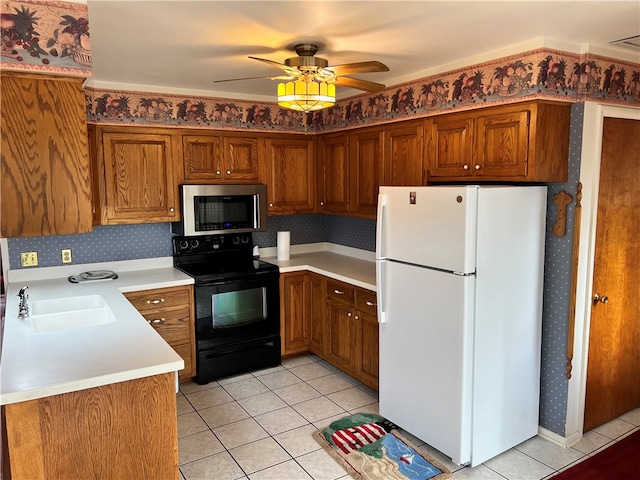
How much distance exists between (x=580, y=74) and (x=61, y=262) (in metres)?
3.91

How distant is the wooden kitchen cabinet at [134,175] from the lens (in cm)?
368

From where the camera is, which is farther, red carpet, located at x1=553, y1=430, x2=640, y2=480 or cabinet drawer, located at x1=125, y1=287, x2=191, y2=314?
cabinet drawer, located at x1=125, y1=287, x2=191, y2=314

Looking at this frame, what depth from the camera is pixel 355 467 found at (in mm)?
2746

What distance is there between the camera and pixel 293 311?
4309 millimetres

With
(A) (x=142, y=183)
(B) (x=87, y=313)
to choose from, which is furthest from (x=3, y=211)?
(A) (x=142, y=183)

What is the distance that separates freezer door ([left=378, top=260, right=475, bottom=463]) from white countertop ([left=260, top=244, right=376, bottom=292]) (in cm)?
46

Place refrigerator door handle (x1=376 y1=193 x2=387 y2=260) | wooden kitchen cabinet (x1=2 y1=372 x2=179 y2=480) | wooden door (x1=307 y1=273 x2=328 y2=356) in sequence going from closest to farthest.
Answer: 1. wooden kitchen cabinet (x1=2 y1=372 x2=179 y2=480)
2. refrigerator door handle (x1=376 y1=193 x2=387 y2=260)
3. wooden door (x1=307 y1=273 x2=328 y2=356)

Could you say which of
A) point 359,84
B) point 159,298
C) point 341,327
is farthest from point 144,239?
point 359,84

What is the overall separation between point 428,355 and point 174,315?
2.02m

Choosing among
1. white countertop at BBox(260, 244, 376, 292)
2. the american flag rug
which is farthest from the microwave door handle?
the american flag rug

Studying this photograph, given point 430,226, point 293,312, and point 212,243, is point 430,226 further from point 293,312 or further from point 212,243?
point 212,243

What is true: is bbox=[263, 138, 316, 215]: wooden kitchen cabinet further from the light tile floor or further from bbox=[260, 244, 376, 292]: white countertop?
the light tile floor

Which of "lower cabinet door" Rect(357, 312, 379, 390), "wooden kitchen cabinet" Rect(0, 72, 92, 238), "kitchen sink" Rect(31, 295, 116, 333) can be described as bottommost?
"lower cabinet door" Rect(357, 312, 379, 390)

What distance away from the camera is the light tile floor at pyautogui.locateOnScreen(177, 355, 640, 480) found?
2.73m
